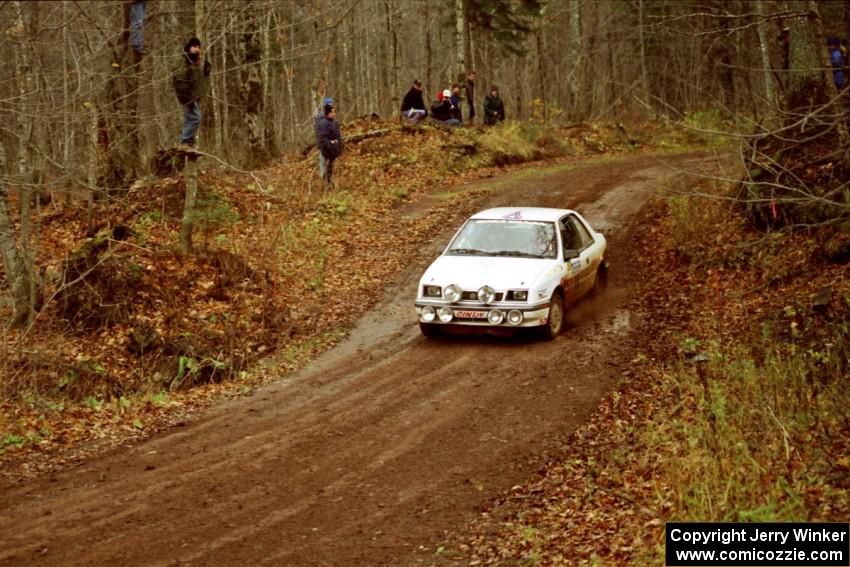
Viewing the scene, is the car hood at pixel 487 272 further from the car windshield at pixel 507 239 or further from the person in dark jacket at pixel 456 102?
the person in dark jacket at pixel 456 102

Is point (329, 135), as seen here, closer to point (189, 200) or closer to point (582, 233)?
point (189, 200)

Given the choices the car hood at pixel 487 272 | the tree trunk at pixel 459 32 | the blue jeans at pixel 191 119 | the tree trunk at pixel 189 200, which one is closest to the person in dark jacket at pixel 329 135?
the blue jeans at pixel 191 119

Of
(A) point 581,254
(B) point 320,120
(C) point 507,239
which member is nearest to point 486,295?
(C) point 507,239

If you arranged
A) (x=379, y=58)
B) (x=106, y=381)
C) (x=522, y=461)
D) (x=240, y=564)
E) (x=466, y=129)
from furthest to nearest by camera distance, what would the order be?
(x=379, y=58), (x=466, y=129), (x=106, y=381), (x=522, y=461), (x=240, y=564)

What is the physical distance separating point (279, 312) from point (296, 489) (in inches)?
253

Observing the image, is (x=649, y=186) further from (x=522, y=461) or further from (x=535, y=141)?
(x=522, y=461)

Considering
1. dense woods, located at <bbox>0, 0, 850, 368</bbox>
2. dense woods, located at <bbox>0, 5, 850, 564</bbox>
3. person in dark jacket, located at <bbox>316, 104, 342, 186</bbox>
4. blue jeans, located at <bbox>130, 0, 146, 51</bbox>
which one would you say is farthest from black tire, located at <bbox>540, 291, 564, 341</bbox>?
person in dark jacket, located at <bbox>316, 104, 342, 186</bbox>

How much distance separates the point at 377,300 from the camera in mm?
14594

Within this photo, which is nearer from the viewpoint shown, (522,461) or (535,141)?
(522,461)

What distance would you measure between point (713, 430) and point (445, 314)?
4497 millimetres

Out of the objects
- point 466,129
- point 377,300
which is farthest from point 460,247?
point 466,129

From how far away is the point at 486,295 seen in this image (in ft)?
37.1

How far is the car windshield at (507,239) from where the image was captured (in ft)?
40.2

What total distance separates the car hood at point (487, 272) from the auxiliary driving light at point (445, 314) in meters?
0.35
